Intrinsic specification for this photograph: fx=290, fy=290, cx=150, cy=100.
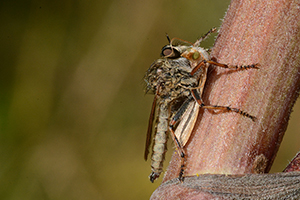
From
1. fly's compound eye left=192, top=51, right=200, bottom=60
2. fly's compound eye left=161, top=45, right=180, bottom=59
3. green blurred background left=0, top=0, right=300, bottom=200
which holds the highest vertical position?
fly's compound eye left=192, top=51, right=200, bottom=60

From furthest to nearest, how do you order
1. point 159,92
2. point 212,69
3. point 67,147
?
point 67,147 < point 159,92 < point 212,69

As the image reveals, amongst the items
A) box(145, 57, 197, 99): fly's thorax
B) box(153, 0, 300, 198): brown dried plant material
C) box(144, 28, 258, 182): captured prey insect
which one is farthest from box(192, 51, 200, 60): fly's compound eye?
box(153, 0, 300, 198): brown dried plant material

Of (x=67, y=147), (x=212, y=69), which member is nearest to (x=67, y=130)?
(x=67, y=147)

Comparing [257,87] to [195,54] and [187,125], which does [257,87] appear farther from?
[195,54]

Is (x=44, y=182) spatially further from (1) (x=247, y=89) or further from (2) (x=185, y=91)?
(1) (x=247, y=89)

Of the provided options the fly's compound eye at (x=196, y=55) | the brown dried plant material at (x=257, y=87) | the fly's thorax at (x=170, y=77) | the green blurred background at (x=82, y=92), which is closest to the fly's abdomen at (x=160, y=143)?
the fly's thorax at (x=170, y=77)

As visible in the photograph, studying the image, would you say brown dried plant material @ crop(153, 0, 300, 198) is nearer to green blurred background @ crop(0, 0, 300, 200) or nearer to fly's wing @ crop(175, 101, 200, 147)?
fly's wing @ crop(175, 101, 200, 147)

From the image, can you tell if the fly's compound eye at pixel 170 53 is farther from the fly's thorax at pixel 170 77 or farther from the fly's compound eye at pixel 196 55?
the fly's compound eye at pixel 196 55
